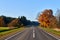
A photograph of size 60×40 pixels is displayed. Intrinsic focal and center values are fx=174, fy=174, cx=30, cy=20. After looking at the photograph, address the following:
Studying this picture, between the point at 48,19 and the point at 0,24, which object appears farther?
the point at 0,24

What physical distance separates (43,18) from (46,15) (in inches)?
93.6

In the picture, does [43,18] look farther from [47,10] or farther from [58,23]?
[58,23]

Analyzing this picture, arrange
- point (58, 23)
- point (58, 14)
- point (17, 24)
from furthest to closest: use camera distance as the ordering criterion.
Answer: point (17, 24), point (58, 14), point (58, 23)

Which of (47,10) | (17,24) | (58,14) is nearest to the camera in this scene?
(58,14)

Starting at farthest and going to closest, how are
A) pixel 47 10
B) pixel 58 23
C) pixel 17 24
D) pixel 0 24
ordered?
1. pixel 0 24
2. pixel 17 24
3. pixel 47 10
4. pixel 58 23

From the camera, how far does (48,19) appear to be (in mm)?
92250

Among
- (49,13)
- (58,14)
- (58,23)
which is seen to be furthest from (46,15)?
(58,23)

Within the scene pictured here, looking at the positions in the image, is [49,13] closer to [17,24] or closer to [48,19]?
[48,19]

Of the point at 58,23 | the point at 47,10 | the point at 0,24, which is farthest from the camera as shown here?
the point at 0,24

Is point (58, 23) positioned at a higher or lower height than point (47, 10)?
lower

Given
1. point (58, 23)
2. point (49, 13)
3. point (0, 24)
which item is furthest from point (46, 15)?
point (0, 24)

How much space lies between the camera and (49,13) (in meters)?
97.4

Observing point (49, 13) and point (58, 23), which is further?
point (49, 13)

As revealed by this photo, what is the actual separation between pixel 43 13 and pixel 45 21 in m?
8.25
